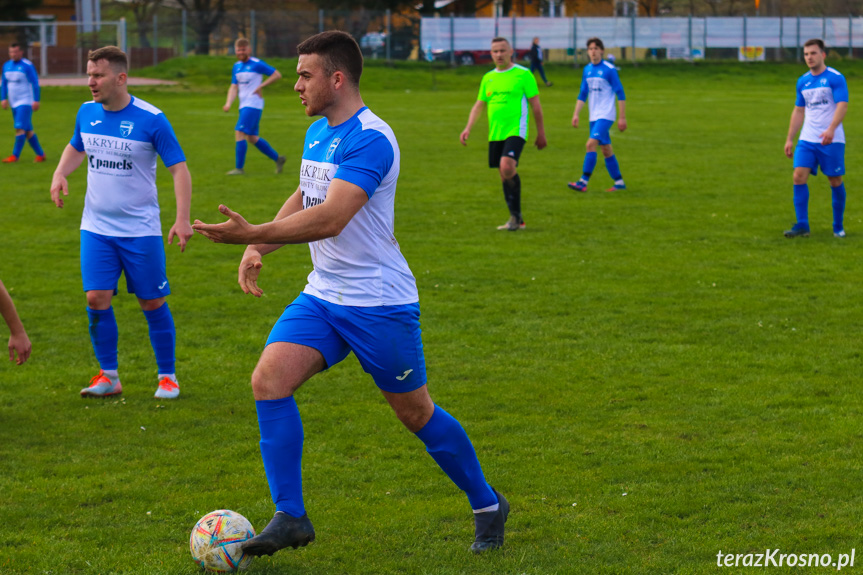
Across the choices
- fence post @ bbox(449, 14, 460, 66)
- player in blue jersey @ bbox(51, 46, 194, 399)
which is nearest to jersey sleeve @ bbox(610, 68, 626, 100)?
player in blue jersey @ bbox(51, 46, 194, 399)

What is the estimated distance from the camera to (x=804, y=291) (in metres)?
9.95

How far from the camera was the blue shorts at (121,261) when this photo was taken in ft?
22.7

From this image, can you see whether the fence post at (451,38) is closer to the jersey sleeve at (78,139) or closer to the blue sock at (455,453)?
the jersey sleeve at (78,139)

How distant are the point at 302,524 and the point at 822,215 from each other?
462 inches

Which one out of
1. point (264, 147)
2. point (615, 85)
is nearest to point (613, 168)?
point (615, 85)

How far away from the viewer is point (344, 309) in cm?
439

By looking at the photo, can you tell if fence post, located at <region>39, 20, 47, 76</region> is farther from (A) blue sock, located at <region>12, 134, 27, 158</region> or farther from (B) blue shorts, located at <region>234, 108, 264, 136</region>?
(B) blue shorts, located at <region>234, 108, 264, 136</region>

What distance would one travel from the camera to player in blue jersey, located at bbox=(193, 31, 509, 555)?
4230 millimetres

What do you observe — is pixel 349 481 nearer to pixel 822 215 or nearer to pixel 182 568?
pixel 182 568

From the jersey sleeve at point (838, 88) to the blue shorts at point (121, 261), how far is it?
27.6 feet

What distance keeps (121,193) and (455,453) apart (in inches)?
138

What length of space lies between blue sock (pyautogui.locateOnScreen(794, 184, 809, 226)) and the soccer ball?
32.6ft

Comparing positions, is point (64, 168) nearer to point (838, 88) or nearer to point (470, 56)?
point (838, 88)


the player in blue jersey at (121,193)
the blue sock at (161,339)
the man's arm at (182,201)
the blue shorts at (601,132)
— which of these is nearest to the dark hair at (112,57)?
the player in blue jersey at (121,193)
